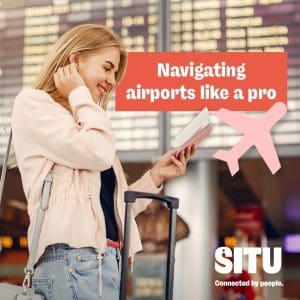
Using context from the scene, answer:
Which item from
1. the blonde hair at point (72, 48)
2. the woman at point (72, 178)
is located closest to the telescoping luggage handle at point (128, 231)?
the woman at point (72, 178)

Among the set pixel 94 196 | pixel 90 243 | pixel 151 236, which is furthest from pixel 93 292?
pixel 151 236

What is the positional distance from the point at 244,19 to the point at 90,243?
1.85m

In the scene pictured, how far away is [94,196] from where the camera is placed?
1.82 m

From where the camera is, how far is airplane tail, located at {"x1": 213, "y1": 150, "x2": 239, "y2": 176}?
10.3 feet

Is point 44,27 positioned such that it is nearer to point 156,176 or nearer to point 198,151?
point 198,151

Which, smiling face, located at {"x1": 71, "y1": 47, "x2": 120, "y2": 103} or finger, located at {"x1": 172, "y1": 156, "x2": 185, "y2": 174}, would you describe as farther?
finger, located at {"x1": 172, "y1": 156, "x2": 185, "y2": 174}

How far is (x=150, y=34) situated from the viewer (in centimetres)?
329

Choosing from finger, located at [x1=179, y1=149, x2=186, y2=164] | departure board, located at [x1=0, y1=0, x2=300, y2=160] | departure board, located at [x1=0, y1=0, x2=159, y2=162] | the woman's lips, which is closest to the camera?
the woman's lips

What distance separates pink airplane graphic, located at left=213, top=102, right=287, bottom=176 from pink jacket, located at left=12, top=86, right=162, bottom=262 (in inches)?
52.6


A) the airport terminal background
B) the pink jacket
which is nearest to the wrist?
the pink jacket

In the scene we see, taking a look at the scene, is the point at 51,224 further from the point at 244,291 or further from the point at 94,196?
the point at 244,291

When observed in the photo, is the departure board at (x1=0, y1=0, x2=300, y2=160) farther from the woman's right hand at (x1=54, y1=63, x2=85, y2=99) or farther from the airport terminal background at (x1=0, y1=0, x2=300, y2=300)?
the woman's right hand at (x1=54, y1=63, x2=85, y2=99)

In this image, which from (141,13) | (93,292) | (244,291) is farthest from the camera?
(141,13)

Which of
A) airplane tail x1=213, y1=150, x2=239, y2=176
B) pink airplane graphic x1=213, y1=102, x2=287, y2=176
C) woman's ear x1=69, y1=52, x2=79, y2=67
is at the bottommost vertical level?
woman's ear x1=69, y1=52, x2=79, y2=67
